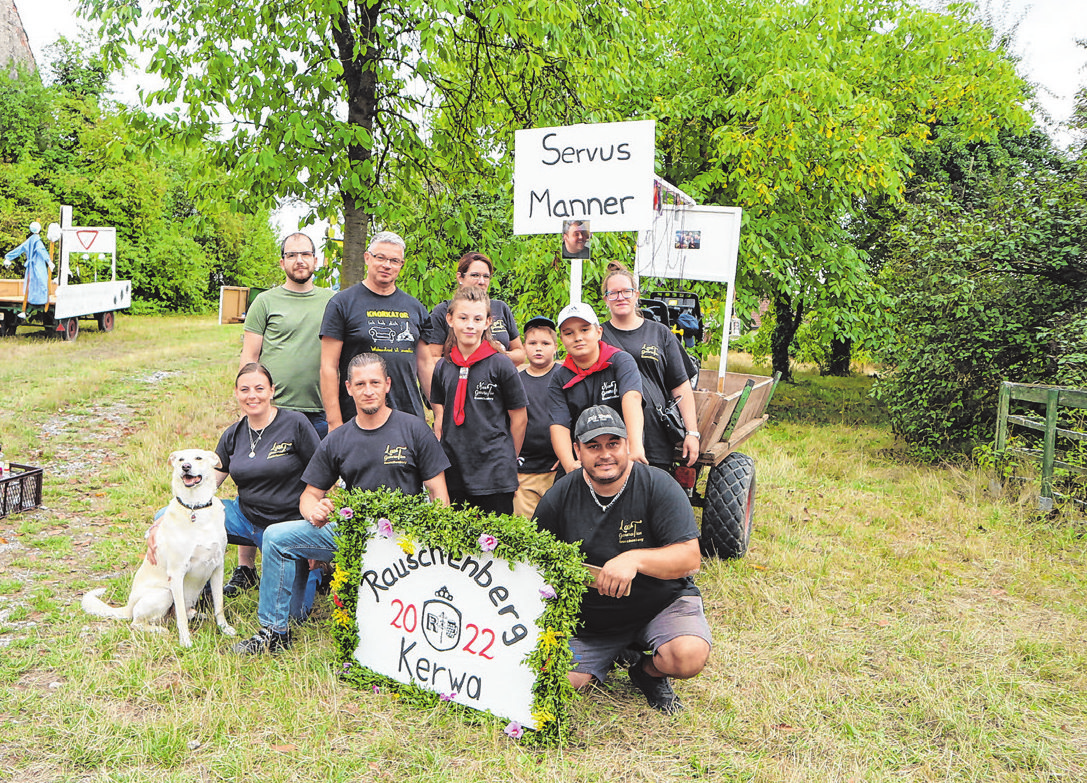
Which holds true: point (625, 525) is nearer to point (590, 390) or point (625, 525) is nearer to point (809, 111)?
point (590, 390)

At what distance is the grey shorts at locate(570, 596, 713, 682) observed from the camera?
3455 millimetres

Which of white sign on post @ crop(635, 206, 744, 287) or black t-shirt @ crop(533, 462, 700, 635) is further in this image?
white sign on post @ crop(635, 206, 744, 287)

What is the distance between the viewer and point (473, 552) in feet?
10.9

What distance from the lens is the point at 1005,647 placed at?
13.9 feet

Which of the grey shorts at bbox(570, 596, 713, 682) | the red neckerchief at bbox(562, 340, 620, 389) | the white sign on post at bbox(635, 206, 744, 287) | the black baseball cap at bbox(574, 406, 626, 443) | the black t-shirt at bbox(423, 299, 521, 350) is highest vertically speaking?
the white sign on post at bbox(635, 206, 744, 287)

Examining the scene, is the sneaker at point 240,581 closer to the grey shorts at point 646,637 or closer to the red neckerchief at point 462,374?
the red neckerchief at point 462,374

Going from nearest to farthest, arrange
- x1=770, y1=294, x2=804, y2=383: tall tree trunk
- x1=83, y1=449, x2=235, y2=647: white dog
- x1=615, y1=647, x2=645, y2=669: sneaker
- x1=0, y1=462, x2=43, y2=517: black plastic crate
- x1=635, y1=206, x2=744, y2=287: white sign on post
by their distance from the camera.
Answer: x1=615, y1=647, x2=645, y2=669: sneaker < x1=83, y1=449, x2=235, y2=647: white dog < x1=0, y1=462, x2=43, y2=517: black plastic crate < x1=635, y1=206, x2=744, y2=287: white sign on post < x1=770, y1=294, x2=804, y2=383: tall tree trunk

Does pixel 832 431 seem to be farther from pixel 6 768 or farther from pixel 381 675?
pixel 6 768

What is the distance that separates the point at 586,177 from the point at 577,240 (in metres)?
0.42

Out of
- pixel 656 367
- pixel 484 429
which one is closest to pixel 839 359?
pixel 656 367

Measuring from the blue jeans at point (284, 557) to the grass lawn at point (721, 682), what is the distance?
22 cm

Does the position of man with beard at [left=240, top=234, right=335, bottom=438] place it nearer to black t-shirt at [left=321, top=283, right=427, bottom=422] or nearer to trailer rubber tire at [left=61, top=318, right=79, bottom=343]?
black t-shirt at [left=321, top=283, right=427, bottom=422]

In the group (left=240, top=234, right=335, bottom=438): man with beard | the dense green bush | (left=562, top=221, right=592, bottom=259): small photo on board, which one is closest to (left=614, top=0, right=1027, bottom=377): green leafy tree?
the dense green bush

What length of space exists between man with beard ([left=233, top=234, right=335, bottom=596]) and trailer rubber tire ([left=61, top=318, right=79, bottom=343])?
1485 cm
